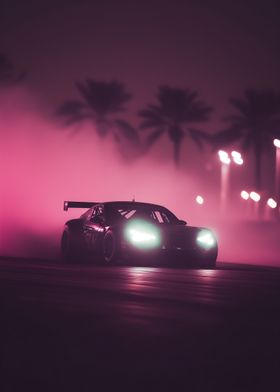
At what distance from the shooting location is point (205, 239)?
62.4ft

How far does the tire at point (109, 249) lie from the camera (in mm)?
18656

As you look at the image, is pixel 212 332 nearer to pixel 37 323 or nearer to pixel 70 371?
pixel 37 323

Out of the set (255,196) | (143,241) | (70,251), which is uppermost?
(255,196)

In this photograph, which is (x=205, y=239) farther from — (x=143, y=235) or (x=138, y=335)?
(x=138, y=335)

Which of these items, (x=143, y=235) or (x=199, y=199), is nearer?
(x=143, y=235)

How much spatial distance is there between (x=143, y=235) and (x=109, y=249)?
0.79m

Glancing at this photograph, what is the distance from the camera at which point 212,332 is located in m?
8.18

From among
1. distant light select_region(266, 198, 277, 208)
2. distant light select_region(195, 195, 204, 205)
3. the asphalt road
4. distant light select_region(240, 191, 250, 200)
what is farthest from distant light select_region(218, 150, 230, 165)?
the asphalt road

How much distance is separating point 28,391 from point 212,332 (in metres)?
2.88

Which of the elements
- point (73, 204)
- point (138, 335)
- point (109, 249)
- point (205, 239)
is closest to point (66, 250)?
point (73, 204)

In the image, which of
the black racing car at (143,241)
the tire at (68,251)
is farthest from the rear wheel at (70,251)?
the black racing car at (143,241)

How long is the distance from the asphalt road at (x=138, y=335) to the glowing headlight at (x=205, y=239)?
4.95 m

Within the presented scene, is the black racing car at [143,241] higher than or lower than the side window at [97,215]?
lower

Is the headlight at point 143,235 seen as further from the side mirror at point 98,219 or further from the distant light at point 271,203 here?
the distant light at point 271,203
